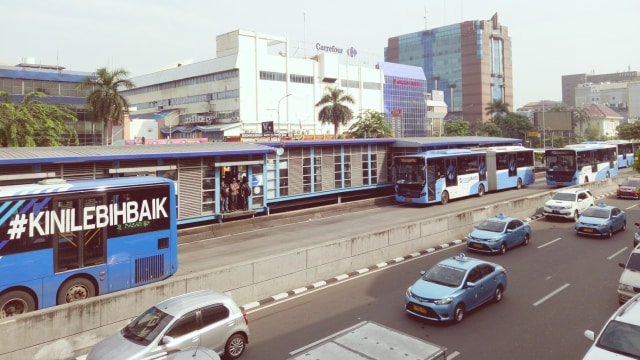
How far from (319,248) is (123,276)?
21.8ft

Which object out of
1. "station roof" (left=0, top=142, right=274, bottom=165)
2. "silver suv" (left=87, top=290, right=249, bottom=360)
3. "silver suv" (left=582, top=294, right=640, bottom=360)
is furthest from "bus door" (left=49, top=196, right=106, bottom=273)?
"silver suv" (left=582, top=294, right=640, bottom=360)

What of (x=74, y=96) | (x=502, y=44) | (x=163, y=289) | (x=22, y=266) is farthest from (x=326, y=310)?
(x=502, y=44)

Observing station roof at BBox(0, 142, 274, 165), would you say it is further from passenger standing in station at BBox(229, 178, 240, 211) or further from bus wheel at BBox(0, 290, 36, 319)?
bus wheel at BBox(0, 290, 36, 319)

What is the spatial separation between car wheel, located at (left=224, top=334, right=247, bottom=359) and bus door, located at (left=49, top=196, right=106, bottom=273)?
19.3 ft

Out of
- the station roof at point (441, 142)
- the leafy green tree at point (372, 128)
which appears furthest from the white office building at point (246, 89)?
the station roof at point (441, 142)

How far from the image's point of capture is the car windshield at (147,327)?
930 centimetres

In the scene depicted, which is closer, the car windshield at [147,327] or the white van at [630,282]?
the car windshield at [147,327]

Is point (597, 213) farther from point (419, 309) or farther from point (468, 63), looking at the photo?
point (468, 63)

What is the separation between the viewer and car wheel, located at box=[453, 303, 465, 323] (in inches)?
472

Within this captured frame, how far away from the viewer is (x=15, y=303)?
38.7 feet

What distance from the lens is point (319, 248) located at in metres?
16.0

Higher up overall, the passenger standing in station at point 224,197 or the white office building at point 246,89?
the white office building at point 246,89

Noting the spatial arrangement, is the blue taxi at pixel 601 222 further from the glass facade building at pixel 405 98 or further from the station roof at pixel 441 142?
the glass facade building at pixel 405 98

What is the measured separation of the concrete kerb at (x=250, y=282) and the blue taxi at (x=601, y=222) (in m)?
5.16
